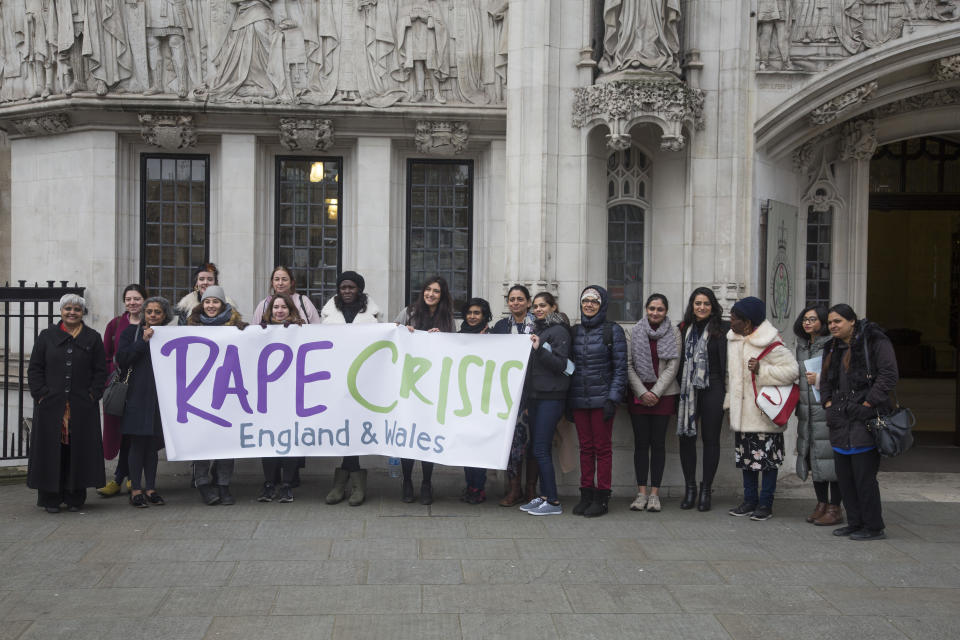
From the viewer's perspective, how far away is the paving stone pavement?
6.39 metres

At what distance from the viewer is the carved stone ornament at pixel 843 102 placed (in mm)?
11469

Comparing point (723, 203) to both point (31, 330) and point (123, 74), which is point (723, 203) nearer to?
point (123, 74)

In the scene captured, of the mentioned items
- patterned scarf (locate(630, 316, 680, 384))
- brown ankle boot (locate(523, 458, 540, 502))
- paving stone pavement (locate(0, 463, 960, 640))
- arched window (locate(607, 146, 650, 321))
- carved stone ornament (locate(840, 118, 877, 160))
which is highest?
carved stone ornament (locate(840, 118, 877, 160))

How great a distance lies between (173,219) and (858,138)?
8.80 m

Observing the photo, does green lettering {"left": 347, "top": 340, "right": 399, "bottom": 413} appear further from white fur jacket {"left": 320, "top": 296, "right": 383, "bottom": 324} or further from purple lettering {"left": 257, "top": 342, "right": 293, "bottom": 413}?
purple lettering {"left": 257, "top": 342, "right": 293, "bottom": 413}

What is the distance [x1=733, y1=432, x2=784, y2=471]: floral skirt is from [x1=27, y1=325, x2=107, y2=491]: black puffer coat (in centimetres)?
594

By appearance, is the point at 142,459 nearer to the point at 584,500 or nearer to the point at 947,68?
the point at 584,500

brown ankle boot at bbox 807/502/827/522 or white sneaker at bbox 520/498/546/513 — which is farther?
white sneaker at bbox 520/498/546/513

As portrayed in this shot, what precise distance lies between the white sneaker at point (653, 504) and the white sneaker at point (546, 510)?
873 millimetres

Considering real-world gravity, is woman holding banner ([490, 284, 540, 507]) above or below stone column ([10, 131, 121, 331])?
below

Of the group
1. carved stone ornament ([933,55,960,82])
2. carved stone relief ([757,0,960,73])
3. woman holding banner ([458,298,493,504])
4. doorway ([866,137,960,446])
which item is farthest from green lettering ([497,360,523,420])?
doorway ([866,137,960,446])

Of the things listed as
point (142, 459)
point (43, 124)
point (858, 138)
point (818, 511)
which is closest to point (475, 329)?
point (142, 459)

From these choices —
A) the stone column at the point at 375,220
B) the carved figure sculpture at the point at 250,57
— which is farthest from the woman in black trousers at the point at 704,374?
the carved figure sculpture at the point at 250,57

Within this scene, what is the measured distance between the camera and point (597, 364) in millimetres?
9352
